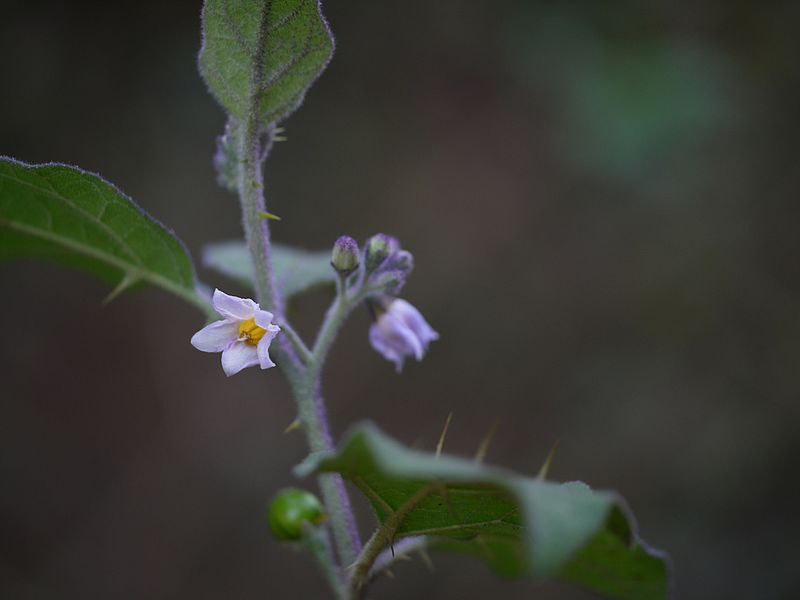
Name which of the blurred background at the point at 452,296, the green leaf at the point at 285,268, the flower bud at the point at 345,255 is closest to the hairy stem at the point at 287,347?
the flower bud at the point at 345,255

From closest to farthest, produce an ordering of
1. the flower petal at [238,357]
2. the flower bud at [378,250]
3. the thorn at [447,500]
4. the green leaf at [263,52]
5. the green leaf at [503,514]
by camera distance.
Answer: the green leaf at [503,514]
the thorn at [447,500]
the green leaf at [263,52]
the flower petal at [238,357]
the flower bud at [378,250]

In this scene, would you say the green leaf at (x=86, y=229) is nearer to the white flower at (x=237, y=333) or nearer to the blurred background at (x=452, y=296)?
the white flower at (x=237, y=333)

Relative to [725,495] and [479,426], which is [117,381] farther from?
[725,495]

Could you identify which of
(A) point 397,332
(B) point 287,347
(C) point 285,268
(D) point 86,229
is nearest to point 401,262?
(A) point 397,332

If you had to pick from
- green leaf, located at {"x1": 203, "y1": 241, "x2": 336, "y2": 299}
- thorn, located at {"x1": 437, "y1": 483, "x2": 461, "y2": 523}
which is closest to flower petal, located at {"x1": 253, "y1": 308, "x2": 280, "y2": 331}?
green leaf, located at {"x1": 203, "y1": 241, "x2": 336, "y2": 299}

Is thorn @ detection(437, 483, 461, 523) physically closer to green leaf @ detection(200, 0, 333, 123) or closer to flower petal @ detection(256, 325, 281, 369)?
flower petal @ detection(256, 325, 281, 369)

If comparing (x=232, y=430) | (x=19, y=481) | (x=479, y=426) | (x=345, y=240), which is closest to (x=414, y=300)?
(x=479, y=426)
